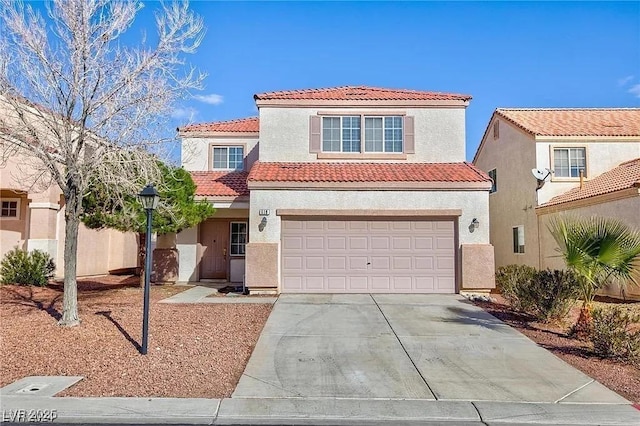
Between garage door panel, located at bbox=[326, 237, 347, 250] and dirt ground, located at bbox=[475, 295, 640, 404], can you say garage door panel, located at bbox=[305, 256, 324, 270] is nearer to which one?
garage door panel, located at bbox=[326, 237, 347, 250]

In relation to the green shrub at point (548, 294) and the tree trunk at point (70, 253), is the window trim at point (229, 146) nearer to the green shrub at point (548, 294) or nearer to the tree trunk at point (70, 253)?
the tree trunk at point (70, 253)

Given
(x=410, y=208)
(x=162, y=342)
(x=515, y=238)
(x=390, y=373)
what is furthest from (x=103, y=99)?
(x=515, y=238)

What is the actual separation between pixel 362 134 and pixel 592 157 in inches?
384

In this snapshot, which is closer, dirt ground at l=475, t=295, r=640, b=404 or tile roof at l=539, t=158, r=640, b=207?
dirt ground at l=475, t=295, r=640, b=404

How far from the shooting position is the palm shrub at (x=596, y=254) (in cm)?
917

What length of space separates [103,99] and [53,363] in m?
4.99

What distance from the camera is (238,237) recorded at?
17609 mm

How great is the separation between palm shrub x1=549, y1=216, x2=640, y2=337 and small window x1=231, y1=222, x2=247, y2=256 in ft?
36.3

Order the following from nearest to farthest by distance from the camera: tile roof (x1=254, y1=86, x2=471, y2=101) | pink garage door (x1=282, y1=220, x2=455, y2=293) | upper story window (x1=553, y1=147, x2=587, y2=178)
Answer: pink garage door (x1=282, y1=220, x2=455, y2=293) → tile roof (x1=254, y1=86, x2=471, y2=101) → upper story window (x1=553, y1=147, x2=587, y2=178)

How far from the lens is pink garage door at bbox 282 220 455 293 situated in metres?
14.2

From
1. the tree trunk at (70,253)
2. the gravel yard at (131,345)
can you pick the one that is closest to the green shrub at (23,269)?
the gravel yard at (131,345)

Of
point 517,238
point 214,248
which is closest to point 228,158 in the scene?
point 214,248

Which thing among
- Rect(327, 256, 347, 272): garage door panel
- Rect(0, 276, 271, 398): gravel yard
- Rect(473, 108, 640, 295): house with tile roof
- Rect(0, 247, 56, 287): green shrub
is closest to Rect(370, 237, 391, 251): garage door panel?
Rect(327, 256, 347, 272): garage door panel

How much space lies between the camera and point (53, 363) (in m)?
7.37
